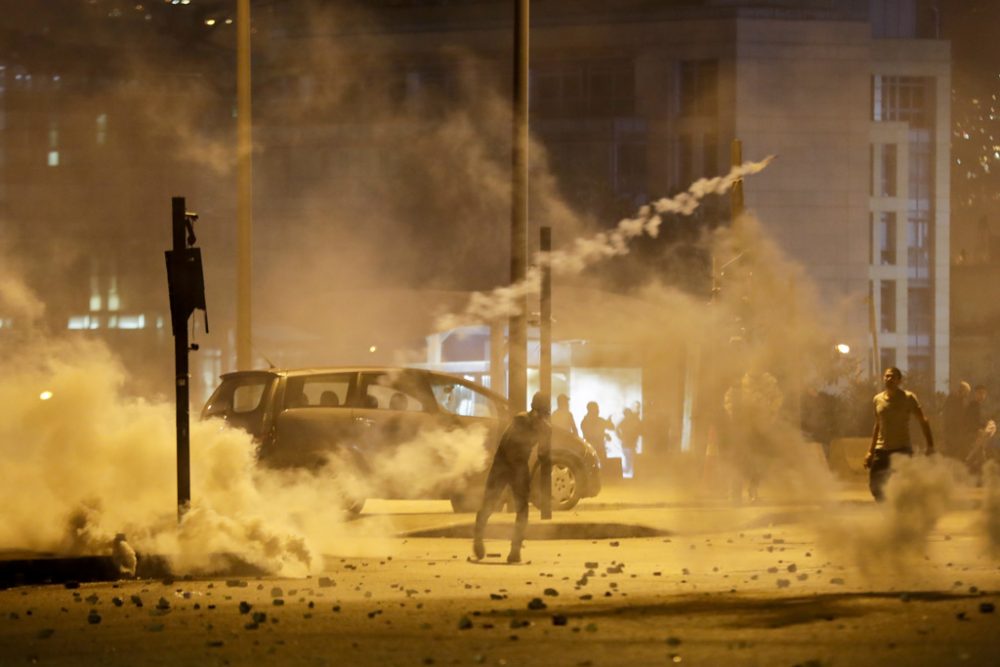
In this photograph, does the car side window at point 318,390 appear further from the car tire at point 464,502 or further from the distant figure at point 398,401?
the car tire at point 464,502

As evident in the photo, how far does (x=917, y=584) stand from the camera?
1113 centimetres

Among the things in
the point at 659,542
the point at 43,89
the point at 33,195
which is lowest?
the point at 659,542

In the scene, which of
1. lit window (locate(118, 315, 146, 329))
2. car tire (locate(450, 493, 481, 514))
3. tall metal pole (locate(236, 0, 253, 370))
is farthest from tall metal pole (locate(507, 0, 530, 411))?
lit window (locate(118, 315, 146, 329))

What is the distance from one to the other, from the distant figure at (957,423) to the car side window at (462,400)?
8.58m

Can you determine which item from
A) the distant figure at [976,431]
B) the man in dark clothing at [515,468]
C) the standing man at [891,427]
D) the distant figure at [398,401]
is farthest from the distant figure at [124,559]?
the distant figure at [976,431]

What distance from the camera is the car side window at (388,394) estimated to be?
18578 mm

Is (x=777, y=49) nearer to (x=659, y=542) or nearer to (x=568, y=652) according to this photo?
(x=659, y=542)

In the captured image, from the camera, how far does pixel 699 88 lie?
51969 mm

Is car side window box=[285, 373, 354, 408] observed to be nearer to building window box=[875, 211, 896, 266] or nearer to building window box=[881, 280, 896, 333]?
building window box=[881, 280, 896, 333]

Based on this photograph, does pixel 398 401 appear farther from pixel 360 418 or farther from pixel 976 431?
pixel 976 431

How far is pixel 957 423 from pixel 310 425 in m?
11.3

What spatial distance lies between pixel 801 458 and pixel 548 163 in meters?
30.7

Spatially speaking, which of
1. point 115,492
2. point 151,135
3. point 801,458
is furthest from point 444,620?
point 151,135

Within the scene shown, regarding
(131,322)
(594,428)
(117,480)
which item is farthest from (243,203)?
(131,322)
